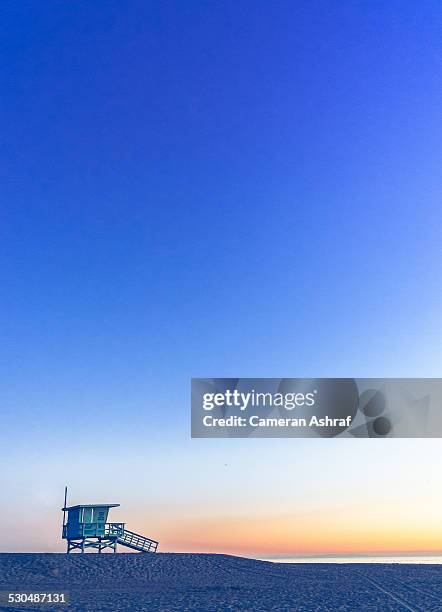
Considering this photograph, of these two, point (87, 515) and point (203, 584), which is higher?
point (87, 515)

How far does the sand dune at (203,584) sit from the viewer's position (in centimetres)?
2828

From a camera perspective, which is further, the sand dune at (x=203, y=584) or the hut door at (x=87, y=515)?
the hut door at (x=87, y=515)

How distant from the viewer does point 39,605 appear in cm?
2767

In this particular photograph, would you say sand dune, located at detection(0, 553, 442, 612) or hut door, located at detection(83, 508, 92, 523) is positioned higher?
hut door, located at detection(83, 508, 92, 523)

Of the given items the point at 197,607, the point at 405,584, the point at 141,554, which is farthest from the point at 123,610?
the point at 141,554

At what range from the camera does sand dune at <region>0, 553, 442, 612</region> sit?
28.3 metres

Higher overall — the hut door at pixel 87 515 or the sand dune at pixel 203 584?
the hut door at pixel 87 515

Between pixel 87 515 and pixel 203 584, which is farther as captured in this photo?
pixel 87 515

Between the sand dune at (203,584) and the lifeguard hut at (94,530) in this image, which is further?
the lifeguard hut at (94,530)

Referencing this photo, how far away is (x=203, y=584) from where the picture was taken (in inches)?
1471

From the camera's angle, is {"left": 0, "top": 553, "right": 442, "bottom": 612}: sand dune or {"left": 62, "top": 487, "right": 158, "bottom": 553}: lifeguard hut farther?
{"left": 62, "top": 487, "right": 158, "bottom": 553}: lifeguard hut

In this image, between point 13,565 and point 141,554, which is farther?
point 141,554

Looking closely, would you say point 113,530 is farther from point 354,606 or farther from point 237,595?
point 354,606

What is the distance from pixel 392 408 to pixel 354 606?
8.50 m
